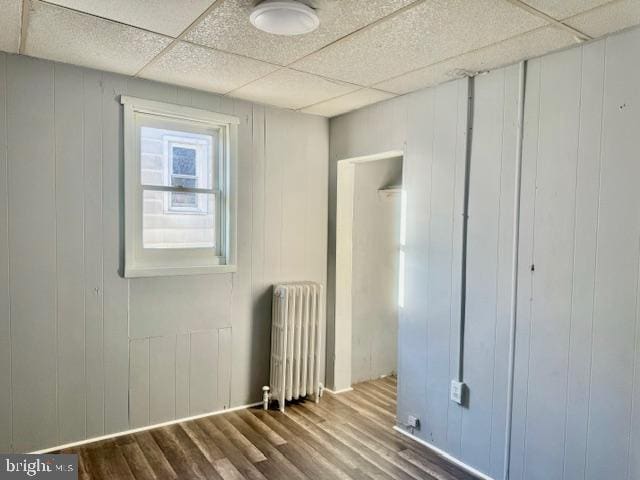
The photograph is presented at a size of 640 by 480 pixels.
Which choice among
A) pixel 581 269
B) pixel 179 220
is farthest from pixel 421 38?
pixel 179 220

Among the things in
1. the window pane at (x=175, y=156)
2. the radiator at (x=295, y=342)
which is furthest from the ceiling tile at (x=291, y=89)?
the radiator at (x=295, y=342)

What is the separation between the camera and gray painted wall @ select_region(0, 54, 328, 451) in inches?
101

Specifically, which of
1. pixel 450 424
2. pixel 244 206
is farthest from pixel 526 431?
pixel 244 206

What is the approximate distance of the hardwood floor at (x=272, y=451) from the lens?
8.44 feet

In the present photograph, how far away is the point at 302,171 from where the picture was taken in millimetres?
3736

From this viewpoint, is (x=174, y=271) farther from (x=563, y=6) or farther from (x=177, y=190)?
(x=563, y=6)

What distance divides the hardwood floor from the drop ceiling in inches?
94.8

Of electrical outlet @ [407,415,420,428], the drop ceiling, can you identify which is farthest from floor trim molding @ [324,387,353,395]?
the drop ceiling

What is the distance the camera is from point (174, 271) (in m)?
3.09

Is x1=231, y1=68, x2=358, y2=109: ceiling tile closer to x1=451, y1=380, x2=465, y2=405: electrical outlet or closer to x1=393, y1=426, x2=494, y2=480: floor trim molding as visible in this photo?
x1=451, y1=380, x2=465, y2=405: electrical outlet

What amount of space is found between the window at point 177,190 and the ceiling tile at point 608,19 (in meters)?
2.29

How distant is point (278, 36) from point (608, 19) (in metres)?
1.49

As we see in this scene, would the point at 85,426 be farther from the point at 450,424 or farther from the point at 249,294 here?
the point at 450,424

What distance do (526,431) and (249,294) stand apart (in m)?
2.12
